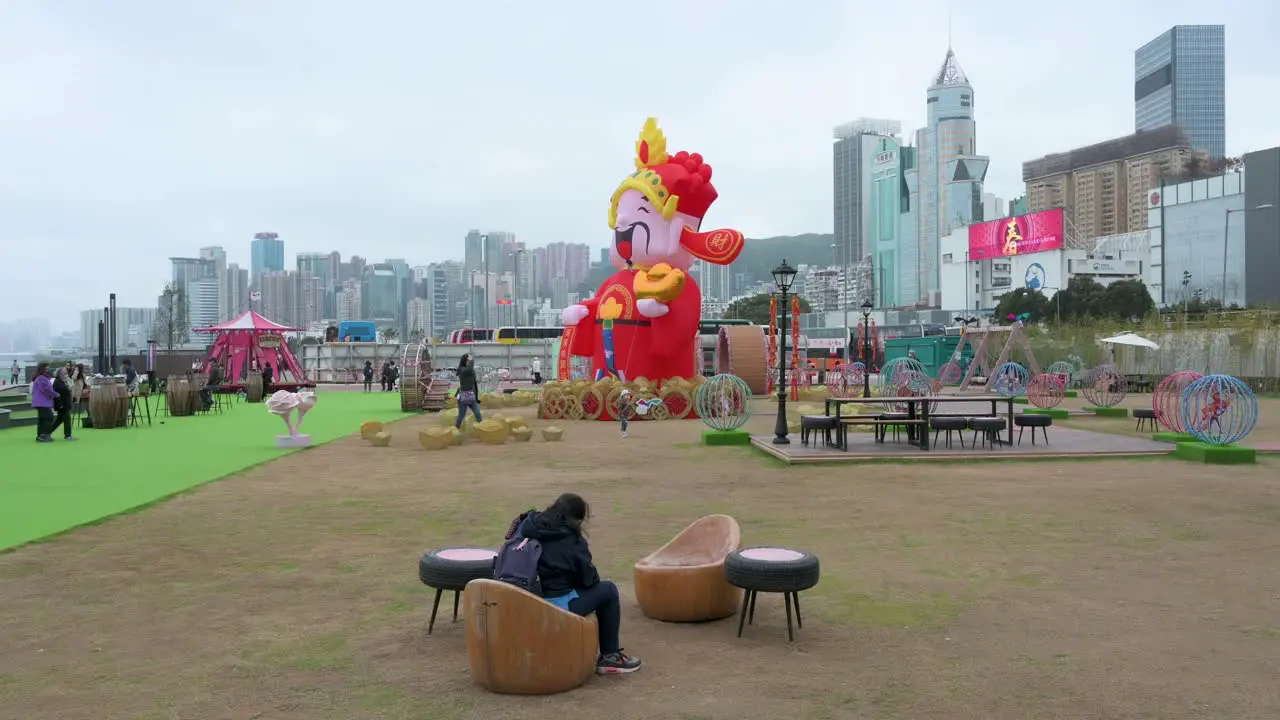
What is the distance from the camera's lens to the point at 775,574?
5289mm

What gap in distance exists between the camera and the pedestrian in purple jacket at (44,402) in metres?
17.2

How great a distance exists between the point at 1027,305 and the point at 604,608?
7401cm

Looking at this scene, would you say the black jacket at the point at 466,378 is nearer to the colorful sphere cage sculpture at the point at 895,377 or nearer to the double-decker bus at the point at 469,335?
the colorful sphere cage sculpture at the point at 895,377

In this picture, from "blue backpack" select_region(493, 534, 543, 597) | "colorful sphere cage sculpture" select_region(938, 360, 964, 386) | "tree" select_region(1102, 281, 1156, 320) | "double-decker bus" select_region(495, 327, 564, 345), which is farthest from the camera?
"tree" select_region(1102, 281, 1156, 320)

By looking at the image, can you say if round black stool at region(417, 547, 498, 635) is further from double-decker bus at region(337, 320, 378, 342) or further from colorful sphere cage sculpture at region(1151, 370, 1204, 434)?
double-decker bus at region(337, 320, 378, 342)

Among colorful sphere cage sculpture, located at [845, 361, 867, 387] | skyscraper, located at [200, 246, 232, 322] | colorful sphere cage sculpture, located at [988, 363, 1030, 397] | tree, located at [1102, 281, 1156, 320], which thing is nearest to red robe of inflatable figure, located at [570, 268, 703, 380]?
colorful sphere cage sculpture, located at [988, 363, 1030, 397]

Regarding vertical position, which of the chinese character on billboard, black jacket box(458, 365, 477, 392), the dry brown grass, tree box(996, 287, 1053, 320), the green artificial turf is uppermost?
the chinese character on billboard

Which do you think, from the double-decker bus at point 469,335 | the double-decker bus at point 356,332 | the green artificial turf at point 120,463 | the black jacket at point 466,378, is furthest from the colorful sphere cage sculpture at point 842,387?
the double-decker bus at point 356,332

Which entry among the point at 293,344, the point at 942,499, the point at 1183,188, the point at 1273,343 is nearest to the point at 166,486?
the point at 942,499

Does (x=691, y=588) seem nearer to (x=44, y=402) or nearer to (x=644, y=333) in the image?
(x=44, y=402)

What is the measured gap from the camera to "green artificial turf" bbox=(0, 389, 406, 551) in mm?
9930

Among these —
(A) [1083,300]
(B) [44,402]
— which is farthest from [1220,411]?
(A) [1083,300]

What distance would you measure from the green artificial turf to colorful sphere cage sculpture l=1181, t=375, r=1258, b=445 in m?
14.2

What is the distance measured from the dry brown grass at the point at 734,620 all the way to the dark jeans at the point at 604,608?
27 cm
